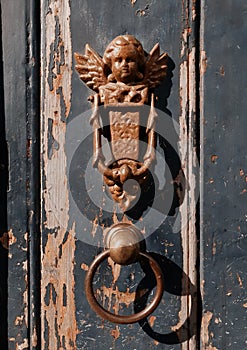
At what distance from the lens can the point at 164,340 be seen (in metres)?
0.82

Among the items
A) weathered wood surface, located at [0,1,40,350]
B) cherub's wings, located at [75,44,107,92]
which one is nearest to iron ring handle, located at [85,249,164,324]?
weathered wood surface, located at [0,1,40,350]

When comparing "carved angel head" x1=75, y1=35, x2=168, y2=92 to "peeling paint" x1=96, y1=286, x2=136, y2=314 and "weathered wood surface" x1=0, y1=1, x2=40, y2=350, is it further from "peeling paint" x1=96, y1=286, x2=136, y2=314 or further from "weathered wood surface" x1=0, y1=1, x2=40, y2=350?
"peeling paint" x1=96, y1=286, x2=136, y2=314

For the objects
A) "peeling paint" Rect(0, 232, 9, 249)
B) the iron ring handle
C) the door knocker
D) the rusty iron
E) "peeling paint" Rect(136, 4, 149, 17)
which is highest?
"peeling paint" Rect(136, 4, 149, 17)

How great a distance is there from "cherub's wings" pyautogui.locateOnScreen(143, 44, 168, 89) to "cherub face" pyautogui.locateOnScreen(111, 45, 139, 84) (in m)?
0.02

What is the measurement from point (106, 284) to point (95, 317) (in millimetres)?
52

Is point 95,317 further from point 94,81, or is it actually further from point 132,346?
point 94,81

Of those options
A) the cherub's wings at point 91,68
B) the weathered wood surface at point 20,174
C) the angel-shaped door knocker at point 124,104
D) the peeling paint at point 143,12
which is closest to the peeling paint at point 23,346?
the weathered wood surface at point 20,174

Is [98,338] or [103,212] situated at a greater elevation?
[103,212]

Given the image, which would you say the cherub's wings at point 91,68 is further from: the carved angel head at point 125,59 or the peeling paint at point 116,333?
the peeling paint at point 116,333

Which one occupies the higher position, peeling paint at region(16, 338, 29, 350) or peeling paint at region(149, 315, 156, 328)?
peeling paint at region(149, 315, 156, 328)

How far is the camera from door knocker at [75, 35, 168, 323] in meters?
0.77

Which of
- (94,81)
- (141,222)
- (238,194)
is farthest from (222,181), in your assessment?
(94,81)

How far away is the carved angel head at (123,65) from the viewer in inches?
30.2

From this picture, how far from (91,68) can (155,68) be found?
9cm
